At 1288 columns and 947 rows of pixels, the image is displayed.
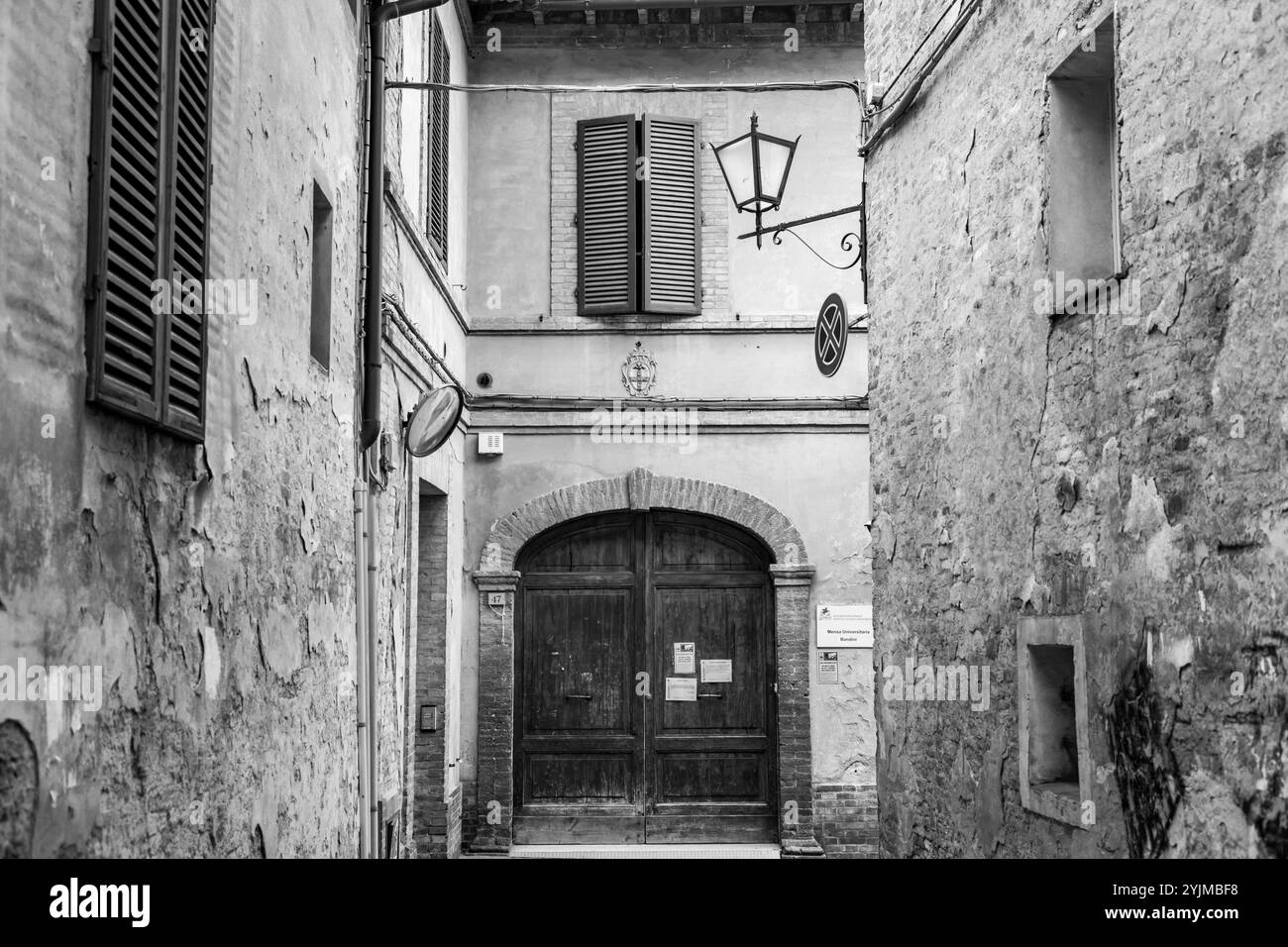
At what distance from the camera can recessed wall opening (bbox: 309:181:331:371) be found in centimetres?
637

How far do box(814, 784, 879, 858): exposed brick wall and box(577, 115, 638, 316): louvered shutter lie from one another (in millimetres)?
4559

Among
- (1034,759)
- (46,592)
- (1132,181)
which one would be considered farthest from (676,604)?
(46,592)

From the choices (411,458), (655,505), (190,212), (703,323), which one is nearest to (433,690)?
(411,458)

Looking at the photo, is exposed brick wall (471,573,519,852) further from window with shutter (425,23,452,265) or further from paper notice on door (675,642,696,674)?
window with shutter (425,23,452,265)

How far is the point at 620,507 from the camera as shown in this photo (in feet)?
39.2

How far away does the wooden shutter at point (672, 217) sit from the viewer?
39.9ft

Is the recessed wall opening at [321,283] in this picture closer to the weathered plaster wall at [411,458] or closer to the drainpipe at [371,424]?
the drainpipe at [371,424]

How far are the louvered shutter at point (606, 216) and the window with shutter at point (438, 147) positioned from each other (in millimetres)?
1578

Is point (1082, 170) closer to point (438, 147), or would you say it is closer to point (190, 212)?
point (190, 212)

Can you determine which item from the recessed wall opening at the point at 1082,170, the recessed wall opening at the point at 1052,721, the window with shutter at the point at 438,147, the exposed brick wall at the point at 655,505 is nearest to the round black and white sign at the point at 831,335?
the recessed wall opening at the point at 1082,170

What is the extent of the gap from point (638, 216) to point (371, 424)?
18.3 ft

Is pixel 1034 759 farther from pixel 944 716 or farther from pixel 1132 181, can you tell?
pixel 1132 181

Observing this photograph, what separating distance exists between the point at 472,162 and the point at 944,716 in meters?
7.71

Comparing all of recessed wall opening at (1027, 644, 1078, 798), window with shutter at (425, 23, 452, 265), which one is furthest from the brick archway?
recessed wall opening at (1027, 644, 1078, 798)
